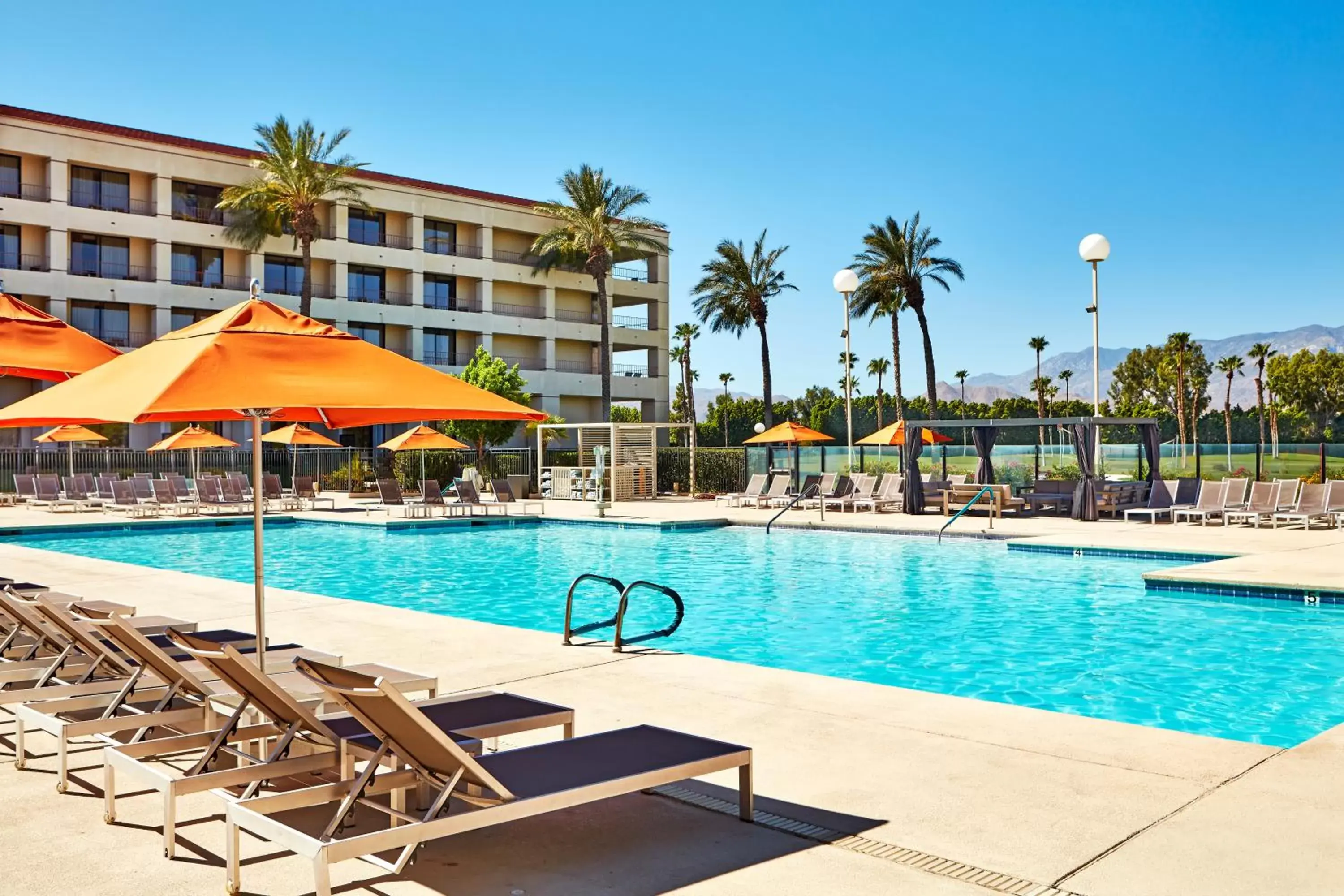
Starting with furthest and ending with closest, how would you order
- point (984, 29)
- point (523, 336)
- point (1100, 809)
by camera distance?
point (523, 336), point (984, 29), point (1100, 809)

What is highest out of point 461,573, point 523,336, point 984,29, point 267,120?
point 267,120

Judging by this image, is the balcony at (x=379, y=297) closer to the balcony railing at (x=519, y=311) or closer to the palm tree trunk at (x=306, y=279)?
the balcony railing at (x=519, y=311)

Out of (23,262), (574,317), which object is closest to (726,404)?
(574,317)

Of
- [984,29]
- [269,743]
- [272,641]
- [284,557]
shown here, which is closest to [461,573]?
[284,557]

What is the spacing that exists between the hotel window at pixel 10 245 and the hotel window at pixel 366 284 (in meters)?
12.2

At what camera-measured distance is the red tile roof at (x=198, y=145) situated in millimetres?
40031

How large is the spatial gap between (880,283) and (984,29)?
60.3 feet

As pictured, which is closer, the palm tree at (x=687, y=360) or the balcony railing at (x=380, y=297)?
the balcony railing at (x=380, y=297)

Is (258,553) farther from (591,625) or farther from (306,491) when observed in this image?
(306,491)

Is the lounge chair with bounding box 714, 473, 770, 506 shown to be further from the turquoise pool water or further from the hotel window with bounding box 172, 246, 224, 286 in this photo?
the hotel window with bounding box 172, 246, 224, 286

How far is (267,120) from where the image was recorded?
41.8m

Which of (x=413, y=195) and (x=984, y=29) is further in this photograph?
(x=413, y=195)

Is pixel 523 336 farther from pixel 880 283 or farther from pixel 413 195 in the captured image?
pixel 880 283

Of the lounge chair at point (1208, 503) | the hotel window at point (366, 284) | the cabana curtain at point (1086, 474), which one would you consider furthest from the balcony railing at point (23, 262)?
the lounge chair at point (1208, 503)
